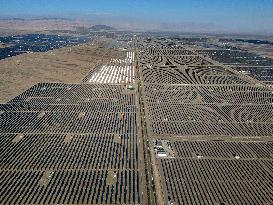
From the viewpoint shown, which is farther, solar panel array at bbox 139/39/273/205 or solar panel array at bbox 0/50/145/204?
solar panel array at bbox 139/39/273/205

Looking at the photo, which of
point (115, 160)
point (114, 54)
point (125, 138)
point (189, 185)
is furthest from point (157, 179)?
point (114, 54)

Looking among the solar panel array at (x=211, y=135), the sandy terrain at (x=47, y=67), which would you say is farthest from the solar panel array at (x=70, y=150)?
the sandy terrain at (x=47, y=67)

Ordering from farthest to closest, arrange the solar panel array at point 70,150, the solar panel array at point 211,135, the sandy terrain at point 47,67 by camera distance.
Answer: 1. the sandy terrain at point 47,67
2. the solar panel array at point 211,135
3. the solar panel array at point 70,150

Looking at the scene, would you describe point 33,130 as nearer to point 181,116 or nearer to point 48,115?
point 48,115

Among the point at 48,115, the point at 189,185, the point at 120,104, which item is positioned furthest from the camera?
the point at 120,104

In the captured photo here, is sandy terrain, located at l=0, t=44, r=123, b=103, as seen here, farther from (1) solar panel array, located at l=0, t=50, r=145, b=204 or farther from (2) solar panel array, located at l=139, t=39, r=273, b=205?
(2) solar panel array, located at l=139, t=39, r=273, b=205

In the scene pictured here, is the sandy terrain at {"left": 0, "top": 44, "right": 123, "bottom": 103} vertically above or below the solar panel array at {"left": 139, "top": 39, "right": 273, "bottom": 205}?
below

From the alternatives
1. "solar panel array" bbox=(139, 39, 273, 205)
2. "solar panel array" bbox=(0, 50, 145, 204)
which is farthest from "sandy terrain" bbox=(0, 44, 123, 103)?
"solar panel array" bbox=(139, 39, 273, 205)

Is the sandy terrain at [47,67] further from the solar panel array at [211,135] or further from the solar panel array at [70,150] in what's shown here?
the solar panel array at [211,135]

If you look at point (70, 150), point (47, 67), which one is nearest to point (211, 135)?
point (70, 150)
